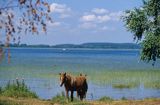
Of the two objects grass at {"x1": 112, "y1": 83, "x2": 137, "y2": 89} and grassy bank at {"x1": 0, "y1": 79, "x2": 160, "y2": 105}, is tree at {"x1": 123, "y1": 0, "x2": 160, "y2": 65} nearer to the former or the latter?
grassy bank at {"x1": 0, "y1": 79, "x2": 160, "y2": 105}

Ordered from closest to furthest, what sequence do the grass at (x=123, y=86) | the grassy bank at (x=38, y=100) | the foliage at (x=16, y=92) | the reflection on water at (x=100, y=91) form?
the grassy bank at (x=38, y=100) < the foliage at (x=16, y=92) < the reflection on water at (x=100, y=91) < the grass at (x=123, y=86)

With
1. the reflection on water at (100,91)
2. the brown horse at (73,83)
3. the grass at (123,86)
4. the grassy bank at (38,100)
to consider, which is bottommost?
the grass at (123,86)

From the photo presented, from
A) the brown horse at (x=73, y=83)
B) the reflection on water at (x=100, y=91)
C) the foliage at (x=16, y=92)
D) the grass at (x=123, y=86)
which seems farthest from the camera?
the grass at (x=123, y=86)

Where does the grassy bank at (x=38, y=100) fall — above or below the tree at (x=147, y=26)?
below

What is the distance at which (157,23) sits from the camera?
77.7 ft

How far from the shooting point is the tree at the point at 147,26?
23.7m

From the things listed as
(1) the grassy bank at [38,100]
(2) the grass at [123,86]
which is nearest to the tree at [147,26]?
(1) the grassy bank at [38,100]

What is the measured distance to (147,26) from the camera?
24.1 meters

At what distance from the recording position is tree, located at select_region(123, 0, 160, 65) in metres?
23.7

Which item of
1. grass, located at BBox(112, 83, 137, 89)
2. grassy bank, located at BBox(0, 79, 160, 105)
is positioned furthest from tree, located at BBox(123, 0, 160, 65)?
grass, located at BBox(112, 83, 137, 89)

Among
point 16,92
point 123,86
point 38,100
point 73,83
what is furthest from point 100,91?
point 38,100

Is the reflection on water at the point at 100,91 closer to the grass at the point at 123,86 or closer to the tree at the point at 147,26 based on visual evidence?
the grass at the point at 123,86

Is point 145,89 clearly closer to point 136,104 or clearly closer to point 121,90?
point 121,90

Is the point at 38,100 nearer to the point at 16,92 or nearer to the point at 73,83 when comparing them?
the point at 16,92
